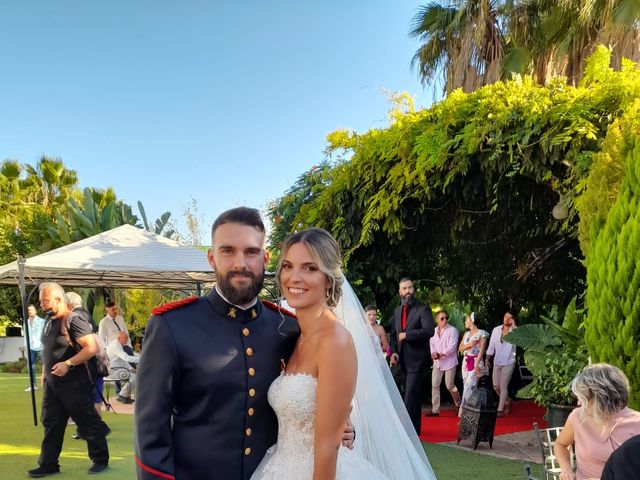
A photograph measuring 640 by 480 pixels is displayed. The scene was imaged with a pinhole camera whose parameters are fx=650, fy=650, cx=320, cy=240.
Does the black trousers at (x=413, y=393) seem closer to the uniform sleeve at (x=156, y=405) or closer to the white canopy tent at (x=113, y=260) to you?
the white canopy tent at (x=113, y=260)

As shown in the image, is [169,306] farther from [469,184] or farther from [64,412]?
[469,184]

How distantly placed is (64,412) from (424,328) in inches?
165

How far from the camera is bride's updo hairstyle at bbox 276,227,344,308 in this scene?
2.51m

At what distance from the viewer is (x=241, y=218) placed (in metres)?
2.36

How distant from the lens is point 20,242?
98.0ft

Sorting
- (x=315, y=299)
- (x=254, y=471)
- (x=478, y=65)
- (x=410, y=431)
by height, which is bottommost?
(x=410, y=431)

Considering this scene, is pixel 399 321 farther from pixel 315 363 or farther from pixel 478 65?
pixel 478 65

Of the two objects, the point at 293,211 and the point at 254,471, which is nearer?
the point at 254,471

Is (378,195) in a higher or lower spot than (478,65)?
lower

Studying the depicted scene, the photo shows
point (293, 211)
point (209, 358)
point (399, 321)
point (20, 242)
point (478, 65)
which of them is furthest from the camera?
point (20, 242)

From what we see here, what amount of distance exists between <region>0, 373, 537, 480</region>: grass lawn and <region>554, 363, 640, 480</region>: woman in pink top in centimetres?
285

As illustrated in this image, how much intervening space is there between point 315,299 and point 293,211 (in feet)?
25.9

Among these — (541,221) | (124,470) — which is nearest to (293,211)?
(541,221)

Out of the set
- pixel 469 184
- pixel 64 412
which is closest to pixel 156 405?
pixel 64 412
